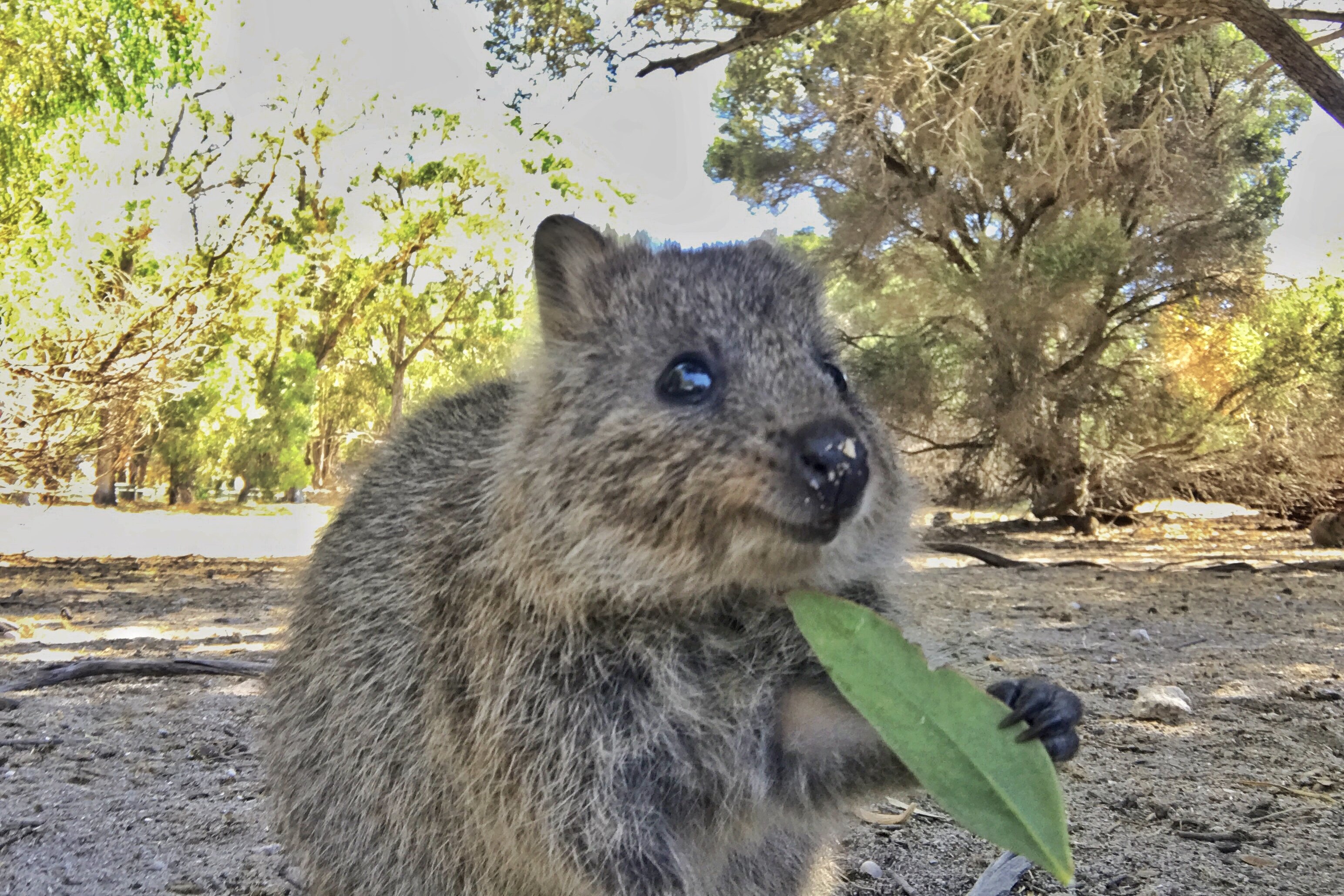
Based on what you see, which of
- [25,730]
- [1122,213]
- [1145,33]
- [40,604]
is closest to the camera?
[25,730]

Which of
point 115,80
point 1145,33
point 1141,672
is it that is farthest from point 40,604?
point 1145,33

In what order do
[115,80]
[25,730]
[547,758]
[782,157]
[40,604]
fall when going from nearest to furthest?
[547,758], [25,730], [40,604], [115,80], [782,157]

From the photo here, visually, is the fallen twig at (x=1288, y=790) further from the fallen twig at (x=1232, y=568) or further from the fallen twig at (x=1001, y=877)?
the fallen twig at (x=1232, y=568)

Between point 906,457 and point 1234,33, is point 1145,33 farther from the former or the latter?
point 906,457

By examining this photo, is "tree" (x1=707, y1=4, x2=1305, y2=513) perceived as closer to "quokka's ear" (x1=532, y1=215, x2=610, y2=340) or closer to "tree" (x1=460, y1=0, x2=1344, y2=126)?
"tree" (x1=460, y1=0, x2=1344, y2=126)

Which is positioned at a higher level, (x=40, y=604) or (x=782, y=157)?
(x=782, y=157)

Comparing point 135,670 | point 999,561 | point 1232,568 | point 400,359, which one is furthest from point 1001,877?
point 400,359
